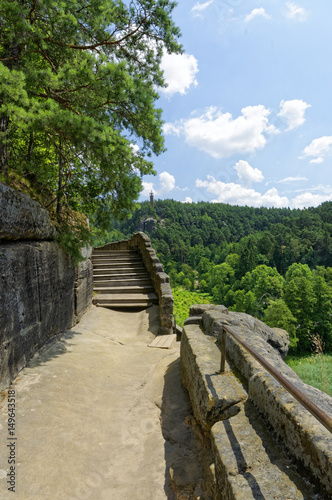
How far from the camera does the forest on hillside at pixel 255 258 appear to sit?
133ft

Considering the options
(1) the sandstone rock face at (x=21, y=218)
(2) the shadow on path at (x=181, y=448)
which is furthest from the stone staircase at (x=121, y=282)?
(2) the shadow on path at (x=181, y=448)

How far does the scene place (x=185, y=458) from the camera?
Answer: 2.96m

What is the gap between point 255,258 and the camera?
7800 cm

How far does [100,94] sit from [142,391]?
18.1ft

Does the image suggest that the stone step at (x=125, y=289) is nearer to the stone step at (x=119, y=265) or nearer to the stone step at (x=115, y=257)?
the stone step at (x=119, y=265)

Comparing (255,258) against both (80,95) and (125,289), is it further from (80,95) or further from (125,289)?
(80,95)

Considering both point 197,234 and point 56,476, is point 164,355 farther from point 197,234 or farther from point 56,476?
point 197,234

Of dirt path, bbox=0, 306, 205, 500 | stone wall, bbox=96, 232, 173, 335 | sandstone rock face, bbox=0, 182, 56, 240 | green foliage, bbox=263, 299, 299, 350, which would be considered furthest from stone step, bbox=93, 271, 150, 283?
green foliage, bbox=263, 299, 299, 350

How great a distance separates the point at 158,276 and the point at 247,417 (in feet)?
23.4

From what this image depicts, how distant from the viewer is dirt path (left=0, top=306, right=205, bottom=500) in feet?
8.52

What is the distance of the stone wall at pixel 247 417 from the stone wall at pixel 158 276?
3.82 meters

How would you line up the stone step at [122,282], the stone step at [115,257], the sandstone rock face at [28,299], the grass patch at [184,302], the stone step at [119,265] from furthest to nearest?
the grass patch at [184,302] < the stone step at [115,257] < the stone step at [119,265] < the stone step at [122,282] < the sandstone rock face at [28,299]

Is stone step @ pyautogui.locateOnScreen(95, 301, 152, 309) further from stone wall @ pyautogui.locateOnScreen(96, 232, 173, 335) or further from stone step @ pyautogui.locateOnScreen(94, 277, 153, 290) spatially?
stone step @ pyautogui.locateOnScreen(94, 277, 153, 290)

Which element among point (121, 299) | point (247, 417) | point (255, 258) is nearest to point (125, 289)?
point (121, 299)
